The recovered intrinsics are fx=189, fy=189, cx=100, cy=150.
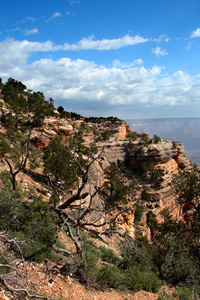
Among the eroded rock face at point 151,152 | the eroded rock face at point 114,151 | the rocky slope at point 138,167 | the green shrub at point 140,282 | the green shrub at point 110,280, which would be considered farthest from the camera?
the eroded rock face at point 114,151

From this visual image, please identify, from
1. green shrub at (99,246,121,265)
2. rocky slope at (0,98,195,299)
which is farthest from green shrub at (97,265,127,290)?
rocky slope at (0,98,195,299)

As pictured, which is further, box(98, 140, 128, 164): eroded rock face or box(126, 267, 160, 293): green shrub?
box(98, 140, 128, 164): eroded rock face

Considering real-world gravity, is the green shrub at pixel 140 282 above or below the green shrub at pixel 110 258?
above

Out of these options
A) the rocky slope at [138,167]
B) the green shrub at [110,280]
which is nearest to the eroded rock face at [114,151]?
the rocky slope at [138,167]

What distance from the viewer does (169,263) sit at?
9953 mm

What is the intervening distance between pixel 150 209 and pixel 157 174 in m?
8.78

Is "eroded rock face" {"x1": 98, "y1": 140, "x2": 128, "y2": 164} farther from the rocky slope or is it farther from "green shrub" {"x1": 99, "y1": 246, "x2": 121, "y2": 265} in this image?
"green shrub" {"x1": 99, "y1": 246, "x2": 121, "y2": 265}

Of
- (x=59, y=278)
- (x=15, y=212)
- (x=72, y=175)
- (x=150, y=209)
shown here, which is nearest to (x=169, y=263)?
(x=59, y=278)

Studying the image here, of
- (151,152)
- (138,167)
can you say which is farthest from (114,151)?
(151,152)

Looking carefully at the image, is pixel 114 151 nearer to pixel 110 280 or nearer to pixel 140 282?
pixel 140 282

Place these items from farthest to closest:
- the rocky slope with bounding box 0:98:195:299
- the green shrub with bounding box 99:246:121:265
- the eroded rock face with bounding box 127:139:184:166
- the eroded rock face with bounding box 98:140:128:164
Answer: the eroded rock face with bounding box 98:140:128:164 < the eroded rock face with bounding box 127:139:184:166 < the rocky slope with bounding box 0:98:195:299 < the green shrub with bounding box 99:246:121:265

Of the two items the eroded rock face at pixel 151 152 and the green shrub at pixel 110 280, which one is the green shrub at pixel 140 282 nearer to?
the green shrub at pixel 110 280

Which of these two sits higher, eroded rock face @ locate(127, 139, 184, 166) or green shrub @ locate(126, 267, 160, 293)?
eroded rock face @ locate(127, 139, 184, 166)

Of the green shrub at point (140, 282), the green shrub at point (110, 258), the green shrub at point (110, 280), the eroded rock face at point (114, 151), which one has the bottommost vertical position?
the green shrub at point (110, 258)
